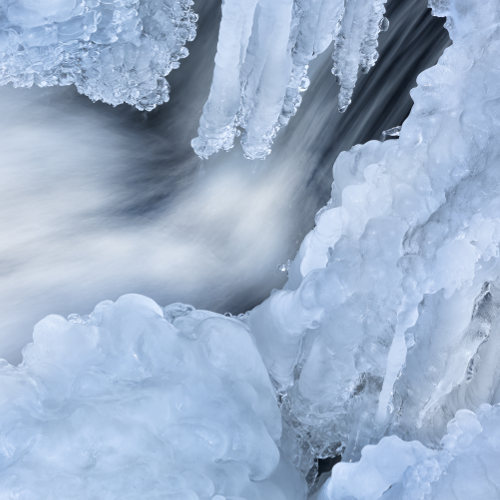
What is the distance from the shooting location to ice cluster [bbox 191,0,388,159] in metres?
0.99

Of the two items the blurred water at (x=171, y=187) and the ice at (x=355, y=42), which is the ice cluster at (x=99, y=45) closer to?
the blurred water at (x=171, y=187)

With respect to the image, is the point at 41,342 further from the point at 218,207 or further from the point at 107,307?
the point at 218,207

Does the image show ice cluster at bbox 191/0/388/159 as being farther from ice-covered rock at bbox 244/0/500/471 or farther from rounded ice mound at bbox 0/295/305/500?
rounded ice mound at bbox 0/295/305/500

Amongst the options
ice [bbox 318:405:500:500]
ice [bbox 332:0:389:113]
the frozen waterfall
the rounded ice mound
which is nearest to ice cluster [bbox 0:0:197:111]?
the frozen waterfall

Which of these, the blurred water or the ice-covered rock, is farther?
the blurred water

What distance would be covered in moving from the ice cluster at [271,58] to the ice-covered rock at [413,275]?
0.76ft

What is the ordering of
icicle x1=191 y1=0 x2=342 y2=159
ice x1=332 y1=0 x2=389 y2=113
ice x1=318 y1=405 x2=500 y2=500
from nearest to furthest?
1. ice x1=318 y1=405 x2=500 y2=500
2. icicle x1=191 y1=0 x2=342 y2=159
3. ice x1=332 y1=0 x2=389 y2=113

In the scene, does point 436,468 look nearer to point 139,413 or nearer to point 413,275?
point 413,275

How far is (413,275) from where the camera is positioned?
75cm

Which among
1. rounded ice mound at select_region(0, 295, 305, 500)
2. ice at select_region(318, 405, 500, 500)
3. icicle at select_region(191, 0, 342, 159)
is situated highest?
icicle at select_region(191, 0, 342, 159)

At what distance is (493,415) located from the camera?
0.74m

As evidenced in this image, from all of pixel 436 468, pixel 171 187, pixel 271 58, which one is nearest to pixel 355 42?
pixel 271 58

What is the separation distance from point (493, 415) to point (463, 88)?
0.42 meters

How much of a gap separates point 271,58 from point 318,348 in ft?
1.68
